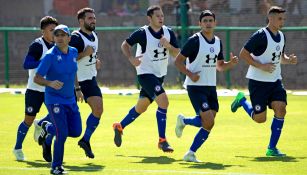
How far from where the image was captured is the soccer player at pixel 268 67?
47.3 ft

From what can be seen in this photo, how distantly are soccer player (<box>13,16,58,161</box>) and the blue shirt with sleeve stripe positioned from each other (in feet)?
4.35

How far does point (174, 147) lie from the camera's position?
→ 50.8ft

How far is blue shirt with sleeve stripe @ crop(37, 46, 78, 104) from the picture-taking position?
12.2 m

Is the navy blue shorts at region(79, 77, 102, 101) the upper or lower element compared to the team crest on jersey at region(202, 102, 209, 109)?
upper

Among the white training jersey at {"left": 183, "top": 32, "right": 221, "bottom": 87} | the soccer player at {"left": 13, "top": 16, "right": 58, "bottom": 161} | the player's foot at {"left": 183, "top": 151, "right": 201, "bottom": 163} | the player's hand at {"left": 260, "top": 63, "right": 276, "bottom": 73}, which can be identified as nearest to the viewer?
the player's foot at {"left": 183, "top": 151, "right": 201, "bottom": 163}

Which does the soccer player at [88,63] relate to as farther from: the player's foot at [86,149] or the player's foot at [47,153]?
the player's foot at [47,153]

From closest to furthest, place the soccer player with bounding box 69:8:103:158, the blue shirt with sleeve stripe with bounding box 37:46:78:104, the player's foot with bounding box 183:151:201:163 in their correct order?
the blue shirt with sleeve stripe with bounding box 37:46:78:104, the player's foot with bounding box 183:151:201:163, the soccer player with bounding box 69:8:103:158

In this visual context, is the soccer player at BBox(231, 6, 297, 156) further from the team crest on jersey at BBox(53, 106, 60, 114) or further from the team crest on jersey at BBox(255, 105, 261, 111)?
the team crest on jersey at BBox(53, 106, 60, 114)

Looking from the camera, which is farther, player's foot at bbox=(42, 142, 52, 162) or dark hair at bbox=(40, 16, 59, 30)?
dark hair at bbox=(40, 16, 59, 30)

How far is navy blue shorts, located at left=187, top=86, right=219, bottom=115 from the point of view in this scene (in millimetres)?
13859

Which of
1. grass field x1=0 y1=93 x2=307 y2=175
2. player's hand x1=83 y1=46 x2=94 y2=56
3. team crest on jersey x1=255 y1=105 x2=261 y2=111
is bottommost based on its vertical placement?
grass field x1=0 y1=93 x2=307 y2=175

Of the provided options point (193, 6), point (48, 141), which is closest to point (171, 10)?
point (193, 6)

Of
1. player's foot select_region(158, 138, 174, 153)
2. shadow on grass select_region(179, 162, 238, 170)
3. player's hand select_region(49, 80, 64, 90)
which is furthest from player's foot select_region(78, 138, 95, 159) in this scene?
player's hand select_region(49, 80, 64, 90)

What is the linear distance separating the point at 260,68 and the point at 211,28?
961mm
